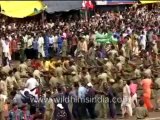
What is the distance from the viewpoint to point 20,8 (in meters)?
30.4

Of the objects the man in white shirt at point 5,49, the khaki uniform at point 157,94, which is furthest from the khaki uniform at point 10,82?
the man in white shirt at point 5,49

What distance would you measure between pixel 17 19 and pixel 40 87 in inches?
512

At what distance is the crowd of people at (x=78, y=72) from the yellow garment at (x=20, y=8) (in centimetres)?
176

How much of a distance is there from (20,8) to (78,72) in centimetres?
1146

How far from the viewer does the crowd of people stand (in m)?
17.4

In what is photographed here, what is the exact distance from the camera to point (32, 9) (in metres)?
30.6

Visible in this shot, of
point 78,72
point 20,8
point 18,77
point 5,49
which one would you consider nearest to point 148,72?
point 78,72

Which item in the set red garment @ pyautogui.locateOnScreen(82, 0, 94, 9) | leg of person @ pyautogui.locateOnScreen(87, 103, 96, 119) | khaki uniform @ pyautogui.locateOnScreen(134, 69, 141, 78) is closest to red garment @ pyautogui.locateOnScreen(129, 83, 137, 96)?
khaki uniform @ pyautogui.locateOnScreen(134, 69, 141, 78)

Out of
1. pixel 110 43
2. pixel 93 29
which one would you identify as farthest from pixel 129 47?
pixel 93 29

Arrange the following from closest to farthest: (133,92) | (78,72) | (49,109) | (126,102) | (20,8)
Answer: (49,109) < (126,102) < (133,92) < (78,72) < (20,8)

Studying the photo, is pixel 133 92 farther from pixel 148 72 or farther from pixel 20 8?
pixel 20 8

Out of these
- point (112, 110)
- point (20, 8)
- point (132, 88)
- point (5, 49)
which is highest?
point (20, 8)

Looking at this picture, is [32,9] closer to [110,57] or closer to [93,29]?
[93,29]

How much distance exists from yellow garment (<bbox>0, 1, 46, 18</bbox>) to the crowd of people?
176cm
